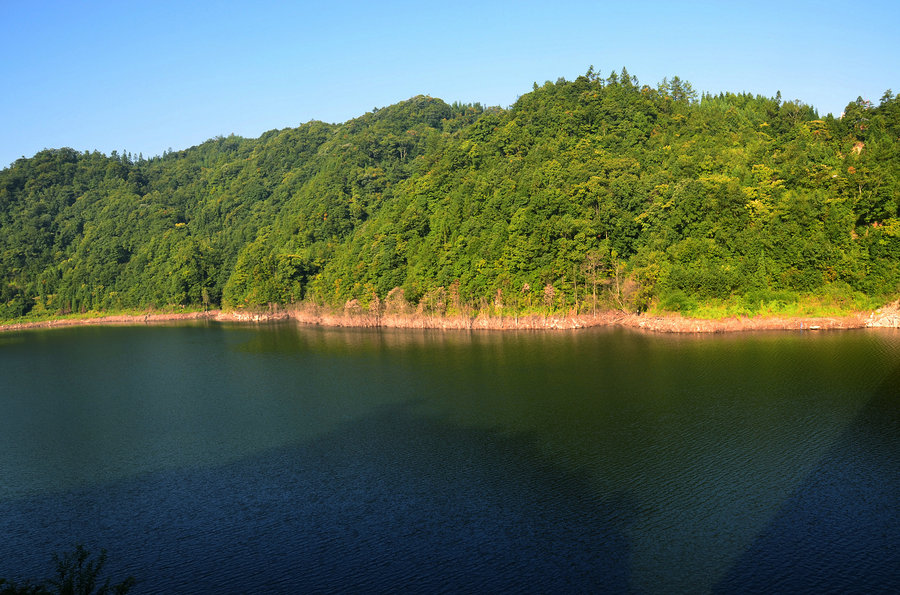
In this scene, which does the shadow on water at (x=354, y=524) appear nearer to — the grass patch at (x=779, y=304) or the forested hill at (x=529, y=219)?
the grass patch at (x=779, y=304)

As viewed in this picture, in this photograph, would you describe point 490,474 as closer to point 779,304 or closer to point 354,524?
point 354,524

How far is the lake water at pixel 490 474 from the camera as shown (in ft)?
64.2

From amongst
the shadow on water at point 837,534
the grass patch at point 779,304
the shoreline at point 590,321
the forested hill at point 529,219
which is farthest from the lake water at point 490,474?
the forested hill at point 529,219

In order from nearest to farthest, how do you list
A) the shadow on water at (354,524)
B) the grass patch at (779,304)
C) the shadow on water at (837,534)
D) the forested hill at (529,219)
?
the shadow on water at (837,534), the shadow on water at (354,524), the grass patch at (779,304), the forested hill at (529,219)

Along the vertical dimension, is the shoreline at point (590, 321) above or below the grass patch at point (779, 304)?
below

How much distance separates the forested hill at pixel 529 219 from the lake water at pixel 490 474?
12255mm

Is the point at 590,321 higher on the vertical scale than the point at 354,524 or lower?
higher

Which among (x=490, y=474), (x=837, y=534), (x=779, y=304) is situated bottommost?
(x=837, y=534)

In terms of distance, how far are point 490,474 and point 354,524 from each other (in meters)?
6.54

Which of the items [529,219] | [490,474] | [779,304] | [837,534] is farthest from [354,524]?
[529,219]

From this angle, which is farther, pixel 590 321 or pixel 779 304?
pixel 590 321

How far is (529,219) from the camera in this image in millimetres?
71188

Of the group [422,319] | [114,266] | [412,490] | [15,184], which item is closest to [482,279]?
[422,319]

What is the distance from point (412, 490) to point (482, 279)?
4621 cm
